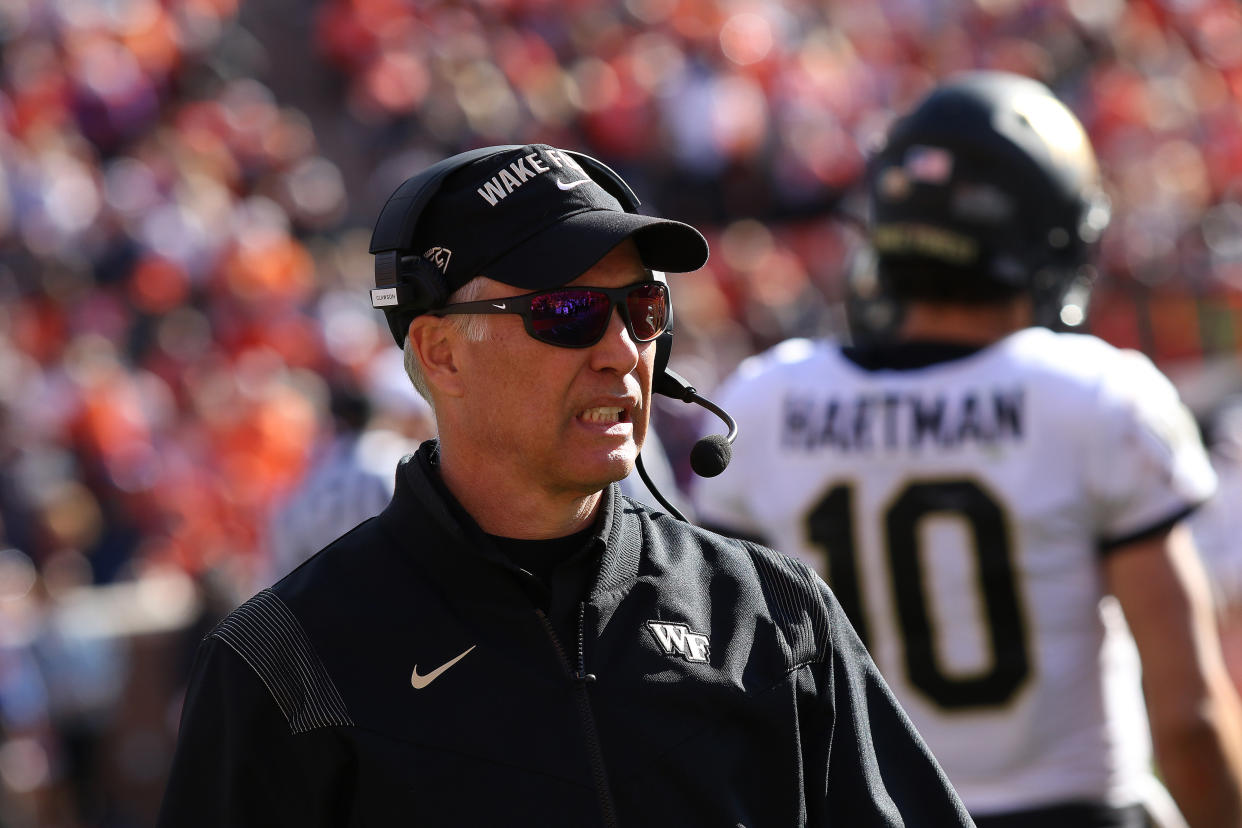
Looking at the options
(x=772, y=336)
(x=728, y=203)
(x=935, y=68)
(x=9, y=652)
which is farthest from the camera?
(x=935, y=68)

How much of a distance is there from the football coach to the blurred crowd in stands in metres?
3.84

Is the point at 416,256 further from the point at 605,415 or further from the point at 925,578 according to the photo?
the point at 925,578

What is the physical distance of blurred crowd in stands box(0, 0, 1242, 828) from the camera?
8.40 metres

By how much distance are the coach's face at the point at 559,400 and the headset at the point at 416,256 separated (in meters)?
0.08

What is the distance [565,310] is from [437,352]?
184mm

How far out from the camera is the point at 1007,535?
293 centimetres

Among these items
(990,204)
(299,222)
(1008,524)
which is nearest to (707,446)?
(1008,524)

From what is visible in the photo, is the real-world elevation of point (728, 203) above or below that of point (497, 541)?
above

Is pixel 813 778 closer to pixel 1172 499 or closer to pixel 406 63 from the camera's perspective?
pixel 1172 499

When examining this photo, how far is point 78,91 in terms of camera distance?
11703mm

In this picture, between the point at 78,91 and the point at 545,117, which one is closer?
the point at 78,91

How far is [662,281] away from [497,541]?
371 mm

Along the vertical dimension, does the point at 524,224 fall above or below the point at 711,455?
above

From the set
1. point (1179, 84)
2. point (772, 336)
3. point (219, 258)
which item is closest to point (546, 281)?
point (219, 258)
